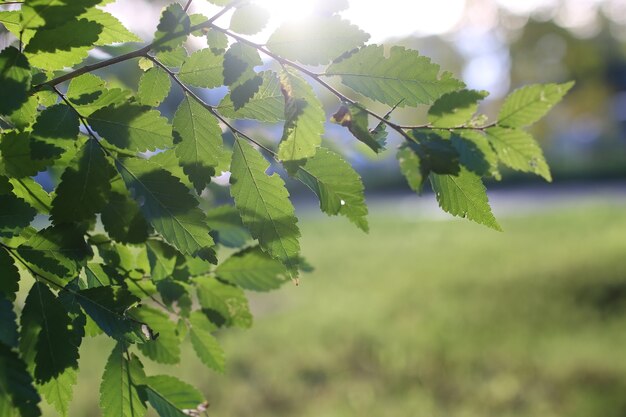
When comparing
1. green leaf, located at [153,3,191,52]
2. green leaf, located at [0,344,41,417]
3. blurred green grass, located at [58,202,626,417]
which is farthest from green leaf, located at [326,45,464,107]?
blurred green grass, located at [58,202,626,417]

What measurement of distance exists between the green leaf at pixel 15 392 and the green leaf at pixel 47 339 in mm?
105

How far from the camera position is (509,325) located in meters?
6.50

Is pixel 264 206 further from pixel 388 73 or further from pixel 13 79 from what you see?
pixel 13 79

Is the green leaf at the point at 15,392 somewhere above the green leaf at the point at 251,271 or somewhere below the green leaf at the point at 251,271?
above

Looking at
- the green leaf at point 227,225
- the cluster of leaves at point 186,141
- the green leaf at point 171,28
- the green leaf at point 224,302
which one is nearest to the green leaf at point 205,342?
the green leaf at point 224,302

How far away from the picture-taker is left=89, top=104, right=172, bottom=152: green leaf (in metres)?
1.08

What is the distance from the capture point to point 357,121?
1017 mm

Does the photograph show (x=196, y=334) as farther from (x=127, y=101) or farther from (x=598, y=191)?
(x=598, y=191)

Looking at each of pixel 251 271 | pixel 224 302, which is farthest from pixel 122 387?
pixel 251 271

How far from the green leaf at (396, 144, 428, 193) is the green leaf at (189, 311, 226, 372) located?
64 cm

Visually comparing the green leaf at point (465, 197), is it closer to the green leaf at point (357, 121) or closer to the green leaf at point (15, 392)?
the green leaf at point (357, 121)

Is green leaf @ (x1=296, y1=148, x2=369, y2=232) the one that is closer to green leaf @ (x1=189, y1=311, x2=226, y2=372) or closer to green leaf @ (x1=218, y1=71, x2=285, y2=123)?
green leaf @ (x1=218, y1=71, x2=285, y2=123)

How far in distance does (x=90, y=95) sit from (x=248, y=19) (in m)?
0.28

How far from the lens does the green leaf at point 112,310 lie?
3.46 feet
